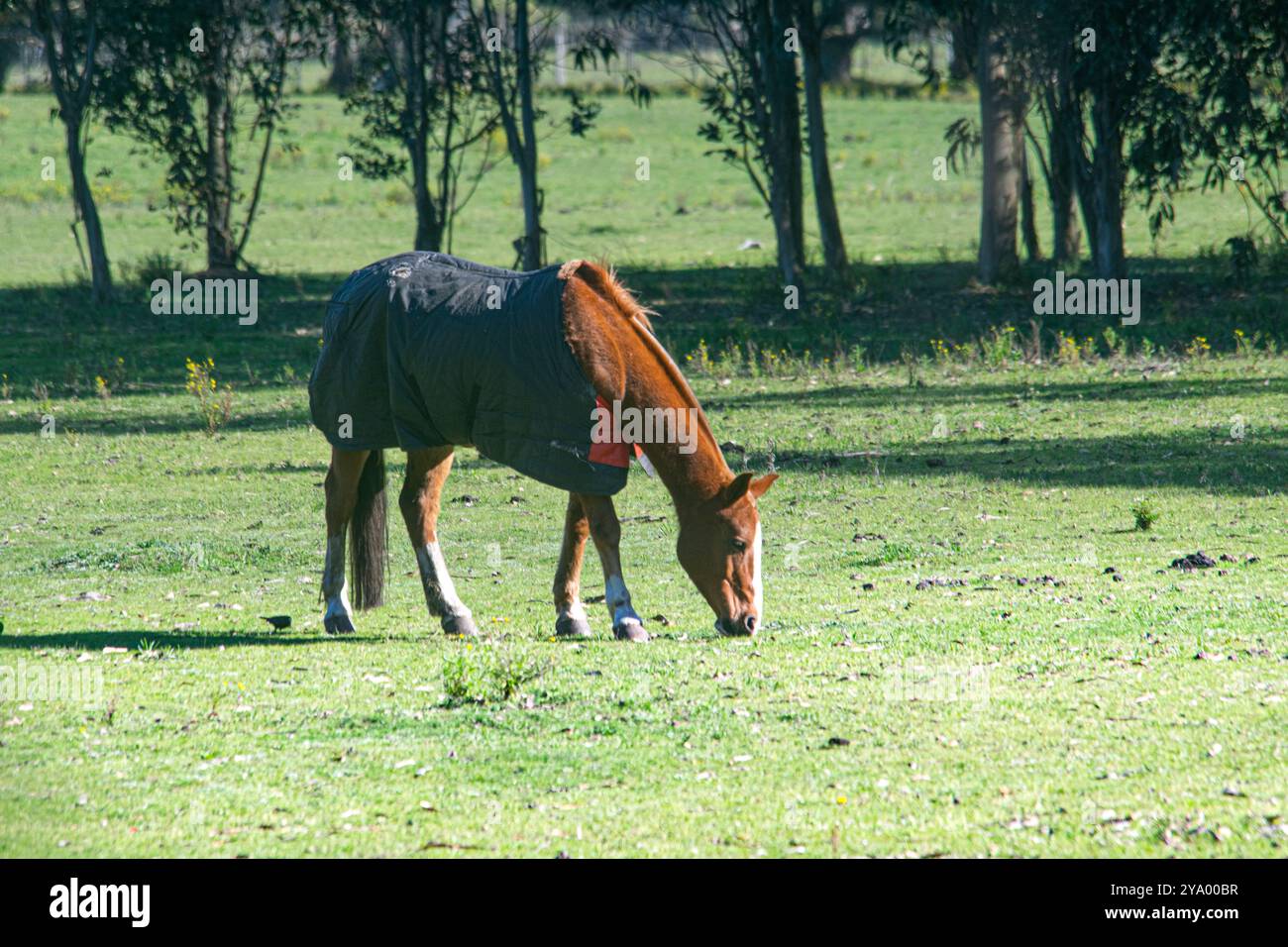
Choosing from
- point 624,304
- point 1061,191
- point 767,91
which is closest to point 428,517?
point 624,304

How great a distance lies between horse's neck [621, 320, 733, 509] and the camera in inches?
352

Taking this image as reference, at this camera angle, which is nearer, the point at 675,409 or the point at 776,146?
the point at 675,409

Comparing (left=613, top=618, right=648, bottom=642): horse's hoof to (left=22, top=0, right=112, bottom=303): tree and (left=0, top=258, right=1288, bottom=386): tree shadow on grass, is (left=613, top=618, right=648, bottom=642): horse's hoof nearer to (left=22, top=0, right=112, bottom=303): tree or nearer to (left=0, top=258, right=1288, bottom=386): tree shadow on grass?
(left=0, top=258, right=1288, bottom=386): tree shadow on grass

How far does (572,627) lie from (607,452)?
1.13 metres

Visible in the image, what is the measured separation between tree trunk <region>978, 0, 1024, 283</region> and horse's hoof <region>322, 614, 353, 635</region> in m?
20.3

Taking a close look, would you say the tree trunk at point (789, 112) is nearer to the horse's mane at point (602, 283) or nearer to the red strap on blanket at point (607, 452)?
the horse's mane at point (602, 283)

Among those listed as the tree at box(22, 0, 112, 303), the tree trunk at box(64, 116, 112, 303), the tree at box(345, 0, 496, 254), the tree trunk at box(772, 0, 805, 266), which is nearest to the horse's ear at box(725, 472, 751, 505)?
the tree trunk at box(772, 0, 805, 266)

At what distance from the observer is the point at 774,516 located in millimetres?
14141

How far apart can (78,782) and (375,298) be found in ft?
13.2

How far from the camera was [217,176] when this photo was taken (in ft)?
101

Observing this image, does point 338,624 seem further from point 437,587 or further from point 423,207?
point 423,207

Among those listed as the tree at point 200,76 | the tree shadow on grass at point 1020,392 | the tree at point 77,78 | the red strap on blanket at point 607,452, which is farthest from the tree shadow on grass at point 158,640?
the tree at point 200,76
